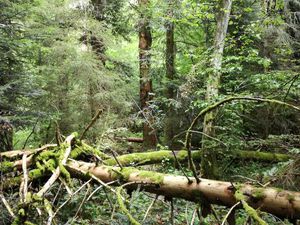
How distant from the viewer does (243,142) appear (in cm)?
653

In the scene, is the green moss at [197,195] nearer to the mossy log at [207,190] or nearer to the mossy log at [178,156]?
the mossy log at [207,190]

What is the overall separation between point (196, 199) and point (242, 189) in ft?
1.62

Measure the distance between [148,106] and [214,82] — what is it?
3.50 meters

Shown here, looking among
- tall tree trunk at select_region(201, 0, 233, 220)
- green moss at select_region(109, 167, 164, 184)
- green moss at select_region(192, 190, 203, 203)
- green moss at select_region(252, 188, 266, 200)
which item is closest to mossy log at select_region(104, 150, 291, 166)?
tall tree trunk at select_region(201, 0, 233, 220)

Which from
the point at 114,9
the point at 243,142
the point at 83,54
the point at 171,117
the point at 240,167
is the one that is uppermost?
the point at 114,9

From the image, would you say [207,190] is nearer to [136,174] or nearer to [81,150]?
[136,174]

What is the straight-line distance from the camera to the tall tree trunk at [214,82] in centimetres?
648

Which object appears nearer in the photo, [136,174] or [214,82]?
[136,174]

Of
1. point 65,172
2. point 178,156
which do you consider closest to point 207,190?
point 65,172

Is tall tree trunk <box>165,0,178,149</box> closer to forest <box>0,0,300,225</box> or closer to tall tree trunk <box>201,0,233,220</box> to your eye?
forest <box>0,0,300,225</box>

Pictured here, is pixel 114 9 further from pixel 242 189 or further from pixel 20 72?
pixel 242 189

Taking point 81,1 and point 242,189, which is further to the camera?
point 81,1

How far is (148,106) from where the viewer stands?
10836 millimetres

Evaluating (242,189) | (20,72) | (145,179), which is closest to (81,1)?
(20,72)
